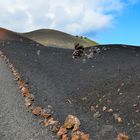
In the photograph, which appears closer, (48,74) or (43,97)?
(43,97)

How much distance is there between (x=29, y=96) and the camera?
1678 centimetres

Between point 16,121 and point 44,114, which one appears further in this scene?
point 44,114

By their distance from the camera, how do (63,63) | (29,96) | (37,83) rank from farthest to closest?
1. (63,63)
2. (37,83)
3. (29,96)

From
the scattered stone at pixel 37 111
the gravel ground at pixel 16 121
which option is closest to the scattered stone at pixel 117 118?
the gravel ground at pixel 16 121

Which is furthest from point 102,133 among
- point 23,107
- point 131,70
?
point 131,70

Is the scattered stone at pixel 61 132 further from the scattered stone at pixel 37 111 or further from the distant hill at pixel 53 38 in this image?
the distant hill at pixel 53 38

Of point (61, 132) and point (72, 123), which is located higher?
point (72, 123)

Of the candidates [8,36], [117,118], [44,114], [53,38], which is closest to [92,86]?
[44,114]

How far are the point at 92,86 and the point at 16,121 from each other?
212 inches

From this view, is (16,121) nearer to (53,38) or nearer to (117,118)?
(117,118)

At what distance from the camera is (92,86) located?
18.5m

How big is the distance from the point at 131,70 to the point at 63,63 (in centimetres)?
775

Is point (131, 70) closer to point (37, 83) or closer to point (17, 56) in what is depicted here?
point (37, 83)

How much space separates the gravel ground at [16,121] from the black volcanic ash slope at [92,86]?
2.66ft
